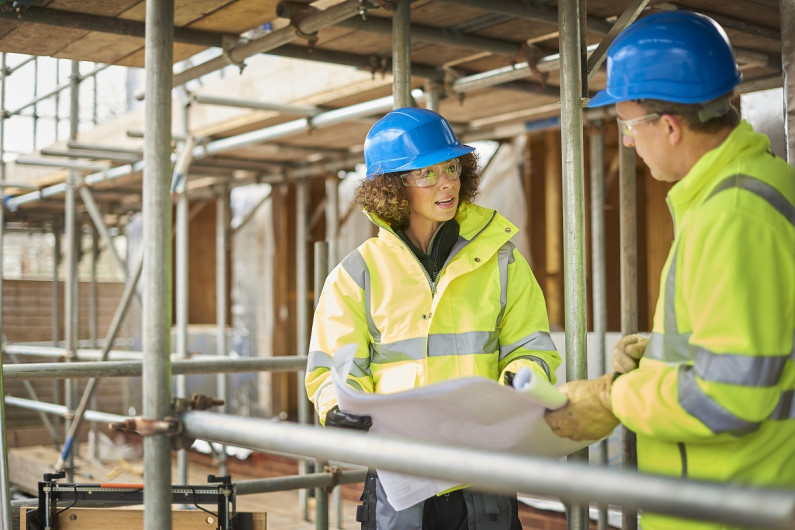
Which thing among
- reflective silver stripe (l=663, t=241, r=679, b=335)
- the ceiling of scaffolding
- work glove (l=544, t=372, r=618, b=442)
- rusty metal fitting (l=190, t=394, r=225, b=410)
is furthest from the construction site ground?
reflective silver stripe (l=663, t=241, r=679, b=335)

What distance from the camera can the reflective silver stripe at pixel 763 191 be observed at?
1.80 meters

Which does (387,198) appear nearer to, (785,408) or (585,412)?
(585,412)

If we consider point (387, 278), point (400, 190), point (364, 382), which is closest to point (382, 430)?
point (364, 382)

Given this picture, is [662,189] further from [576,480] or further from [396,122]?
[576,480]

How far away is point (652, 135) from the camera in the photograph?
6.54 ft

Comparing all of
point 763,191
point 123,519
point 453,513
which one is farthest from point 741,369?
point 123,519

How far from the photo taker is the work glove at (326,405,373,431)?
2480mm

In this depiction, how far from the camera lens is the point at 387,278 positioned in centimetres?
281

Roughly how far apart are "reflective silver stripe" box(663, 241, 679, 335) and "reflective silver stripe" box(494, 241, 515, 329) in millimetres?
944

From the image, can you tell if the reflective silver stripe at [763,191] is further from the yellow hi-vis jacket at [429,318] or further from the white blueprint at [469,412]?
the yellow hi-vis jacket at [429,318]

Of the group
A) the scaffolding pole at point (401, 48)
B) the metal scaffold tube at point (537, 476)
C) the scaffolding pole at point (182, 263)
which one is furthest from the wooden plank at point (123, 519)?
the scaffolding pole at point (182, 263)

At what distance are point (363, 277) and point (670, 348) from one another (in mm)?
1176

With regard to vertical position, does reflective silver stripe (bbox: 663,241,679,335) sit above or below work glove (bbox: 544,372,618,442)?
above

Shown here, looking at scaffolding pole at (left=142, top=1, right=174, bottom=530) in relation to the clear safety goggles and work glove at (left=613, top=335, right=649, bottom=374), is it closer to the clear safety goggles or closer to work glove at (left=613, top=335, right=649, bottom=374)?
the clear safety goggles
